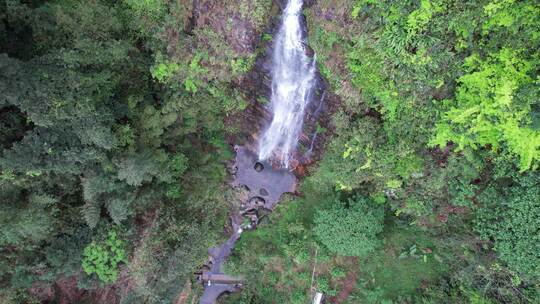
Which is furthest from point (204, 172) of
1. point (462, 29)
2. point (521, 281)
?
point (521, 281)

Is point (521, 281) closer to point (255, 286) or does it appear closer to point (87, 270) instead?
point (255, 286)

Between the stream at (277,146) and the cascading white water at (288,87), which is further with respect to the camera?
the stream at (277,146)

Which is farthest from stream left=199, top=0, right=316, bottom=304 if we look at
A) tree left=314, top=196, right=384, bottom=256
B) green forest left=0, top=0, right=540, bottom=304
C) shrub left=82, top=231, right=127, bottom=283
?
shrub left=82, top=231, right=127, bottom=283

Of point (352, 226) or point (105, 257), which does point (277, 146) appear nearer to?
point (352, 226)

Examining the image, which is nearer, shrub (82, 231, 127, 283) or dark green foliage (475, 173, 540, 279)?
dark green foliage (475, 173, 540, 279)

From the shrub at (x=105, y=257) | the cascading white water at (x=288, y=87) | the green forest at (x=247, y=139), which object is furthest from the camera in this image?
the cascading white water at (x=288, y=87)

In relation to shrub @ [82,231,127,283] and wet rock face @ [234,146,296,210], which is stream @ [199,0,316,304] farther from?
shrub @ [82,231,127,283]

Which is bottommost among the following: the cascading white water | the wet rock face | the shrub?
the shrub

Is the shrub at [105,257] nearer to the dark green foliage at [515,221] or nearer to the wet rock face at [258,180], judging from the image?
the wet rock face at [258,180]

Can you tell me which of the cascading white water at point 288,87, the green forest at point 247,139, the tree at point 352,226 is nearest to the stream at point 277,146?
the cascading white water at point 288,87
